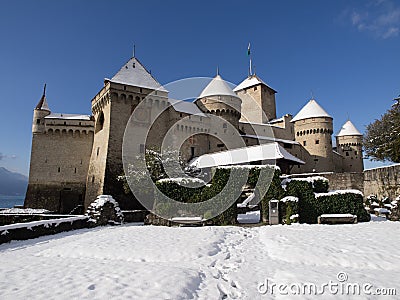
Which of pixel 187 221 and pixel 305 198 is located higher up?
pixel 305 198

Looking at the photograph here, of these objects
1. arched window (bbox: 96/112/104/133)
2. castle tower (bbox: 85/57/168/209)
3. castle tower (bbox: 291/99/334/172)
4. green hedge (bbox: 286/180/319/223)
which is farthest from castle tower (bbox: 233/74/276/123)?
A: green hedge (bbox: 286/180/319/223)

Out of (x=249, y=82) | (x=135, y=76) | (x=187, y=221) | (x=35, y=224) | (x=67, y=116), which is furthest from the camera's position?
(x=249, y=82)

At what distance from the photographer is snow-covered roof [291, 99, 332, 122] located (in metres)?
35.1

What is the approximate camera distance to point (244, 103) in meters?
45.0

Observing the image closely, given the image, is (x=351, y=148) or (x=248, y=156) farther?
(x=351, y=148)

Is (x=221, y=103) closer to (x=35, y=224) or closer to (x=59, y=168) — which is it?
(x=59, y=168)

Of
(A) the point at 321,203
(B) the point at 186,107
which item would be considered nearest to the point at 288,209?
(A) the point at 321,203

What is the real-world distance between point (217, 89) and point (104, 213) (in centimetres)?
2101

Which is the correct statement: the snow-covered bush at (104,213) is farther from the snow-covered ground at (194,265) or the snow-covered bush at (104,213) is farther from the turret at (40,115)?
the turret at (40,115)

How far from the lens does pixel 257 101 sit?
43375mm

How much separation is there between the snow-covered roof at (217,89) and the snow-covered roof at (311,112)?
1103cm

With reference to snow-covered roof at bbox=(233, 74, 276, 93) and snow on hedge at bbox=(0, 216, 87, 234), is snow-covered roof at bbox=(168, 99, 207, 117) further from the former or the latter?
snow-covered roof at bbox=(233, 74, 276, 93)

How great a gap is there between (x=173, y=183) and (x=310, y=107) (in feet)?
93.3

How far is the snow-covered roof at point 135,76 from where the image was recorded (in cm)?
2339
